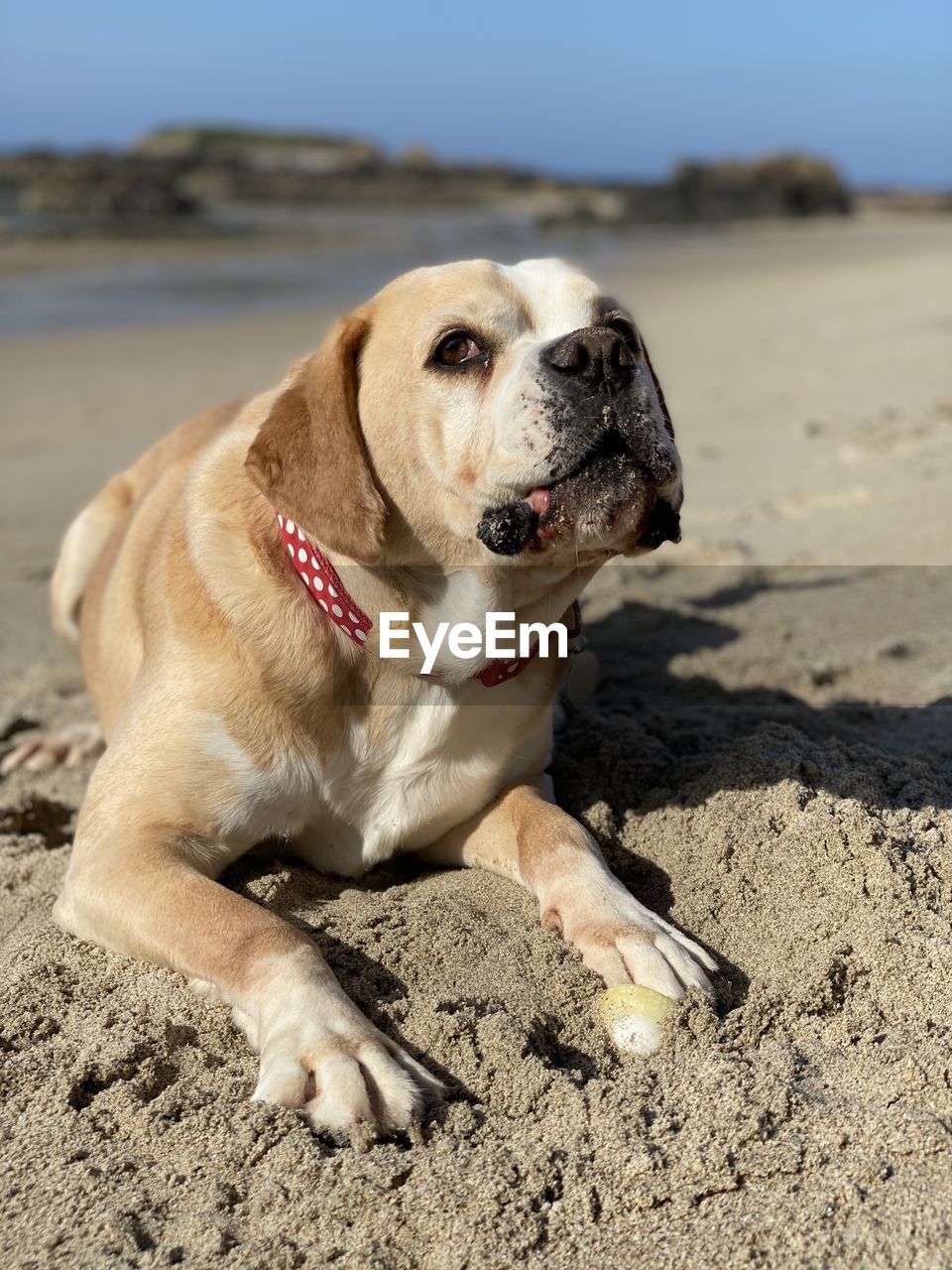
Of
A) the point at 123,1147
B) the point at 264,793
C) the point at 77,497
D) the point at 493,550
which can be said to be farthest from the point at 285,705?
the point at 77,497

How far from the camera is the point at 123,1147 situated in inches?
88.9

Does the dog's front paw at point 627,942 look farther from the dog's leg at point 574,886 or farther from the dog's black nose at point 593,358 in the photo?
the dog's black nose at point 593,358

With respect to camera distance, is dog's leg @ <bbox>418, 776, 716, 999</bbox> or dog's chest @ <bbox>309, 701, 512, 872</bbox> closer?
dog's leg @ <bbox>418, 776, 716, 999</bbox>

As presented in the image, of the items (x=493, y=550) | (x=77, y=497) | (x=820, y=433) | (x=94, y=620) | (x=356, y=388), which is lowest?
(x=77, y=497)

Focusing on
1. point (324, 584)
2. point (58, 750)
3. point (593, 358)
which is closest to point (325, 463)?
point (324, 584)

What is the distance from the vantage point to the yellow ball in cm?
253

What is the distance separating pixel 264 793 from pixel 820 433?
568 centimetres

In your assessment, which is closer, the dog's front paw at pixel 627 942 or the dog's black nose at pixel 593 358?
the dog's front paw at pixel 627 942

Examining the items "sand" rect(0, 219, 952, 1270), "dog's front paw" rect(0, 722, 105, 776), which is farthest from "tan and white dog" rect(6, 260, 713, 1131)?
"dog's front paw" rect(0, 722, 105, 776)

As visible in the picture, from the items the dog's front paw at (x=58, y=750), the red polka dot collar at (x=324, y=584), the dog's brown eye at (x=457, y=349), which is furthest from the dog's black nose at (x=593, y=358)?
the dog's front paw at (x=58, y=750)

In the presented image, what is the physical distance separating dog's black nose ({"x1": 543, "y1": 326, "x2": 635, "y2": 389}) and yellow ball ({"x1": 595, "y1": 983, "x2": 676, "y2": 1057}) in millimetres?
1194

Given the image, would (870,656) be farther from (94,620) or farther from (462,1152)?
(462,1152)

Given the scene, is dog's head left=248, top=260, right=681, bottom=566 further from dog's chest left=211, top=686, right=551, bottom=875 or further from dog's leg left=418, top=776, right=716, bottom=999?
dog's leg left=418, top=776, right=716, bottom=999

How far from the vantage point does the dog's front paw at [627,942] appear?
8.68ft
